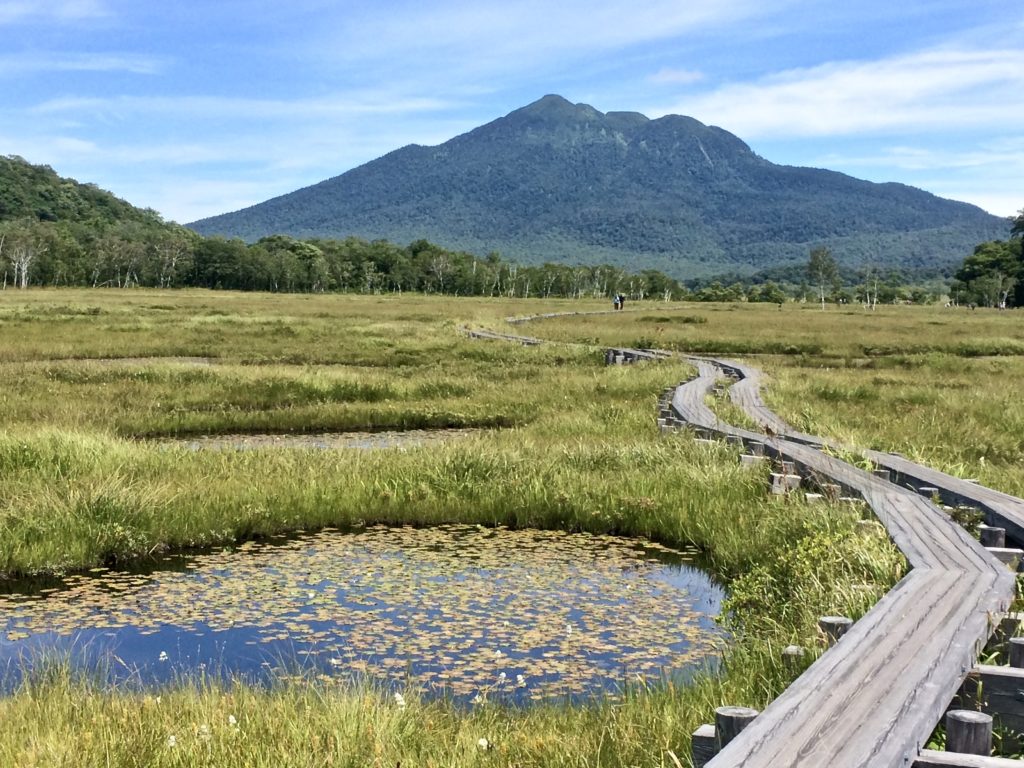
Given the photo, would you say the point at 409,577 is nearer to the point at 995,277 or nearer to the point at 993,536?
the point at 993,536

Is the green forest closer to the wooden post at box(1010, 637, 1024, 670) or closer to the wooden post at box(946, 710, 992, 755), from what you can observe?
the wooden post at box(1010, 637, 1024, 670)

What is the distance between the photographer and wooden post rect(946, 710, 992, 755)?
4.25 meters

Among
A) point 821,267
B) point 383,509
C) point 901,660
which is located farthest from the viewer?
point 821,267

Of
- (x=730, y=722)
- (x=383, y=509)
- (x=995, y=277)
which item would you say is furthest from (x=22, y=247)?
(x=730, y=722)

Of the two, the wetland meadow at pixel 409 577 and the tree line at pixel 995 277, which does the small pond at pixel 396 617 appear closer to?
the wetland meadow at pixel 409 577

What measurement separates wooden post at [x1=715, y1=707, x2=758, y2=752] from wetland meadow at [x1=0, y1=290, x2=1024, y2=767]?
29.5 inches

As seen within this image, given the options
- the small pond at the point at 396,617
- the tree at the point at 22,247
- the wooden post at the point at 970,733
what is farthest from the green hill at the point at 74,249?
the wooden post at the point at 970,733

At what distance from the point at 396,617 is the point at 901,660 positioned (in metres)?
4.54

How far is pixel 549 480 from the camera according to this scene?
12656mm

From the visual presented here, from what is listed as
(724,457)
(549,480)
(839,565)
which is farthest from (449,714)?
(724,457)

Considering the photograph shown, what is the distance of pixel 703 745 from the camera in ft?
13.2

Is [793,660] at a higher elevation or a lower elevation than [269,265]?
lower

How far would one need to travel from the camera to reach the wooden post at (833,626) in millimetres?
5805

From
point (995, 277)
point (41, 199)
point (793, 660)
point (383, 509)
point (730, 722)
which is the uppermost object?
point (41, 199)
